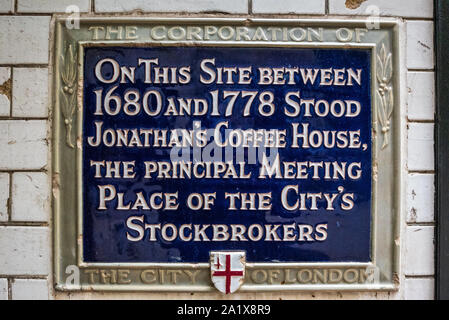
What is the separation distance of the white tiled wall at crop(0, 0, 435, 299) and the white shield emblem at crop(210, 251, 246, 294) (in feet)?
0.61

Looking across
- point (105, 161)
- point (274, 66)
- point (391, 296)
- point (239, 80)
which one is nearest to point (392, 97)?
point (274, 66)

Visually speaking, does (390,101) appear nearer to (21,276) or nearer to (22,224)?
(22,224)

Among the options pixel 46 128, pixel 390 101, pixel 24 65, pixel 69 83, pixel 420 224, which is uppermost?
pixel 24 65

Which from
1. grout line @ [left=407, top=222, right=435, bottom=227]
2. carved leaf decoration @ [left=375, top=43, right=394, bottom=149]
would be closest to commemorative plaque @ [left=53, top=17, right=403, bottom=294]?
carved leaf decoration @ [left=375, top=43, right=394, bottom=149]

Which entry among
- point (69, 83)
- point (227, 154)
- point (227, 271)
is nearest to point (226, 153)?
point (227, 154)

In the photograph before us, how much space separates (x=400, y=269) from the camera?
2400mm

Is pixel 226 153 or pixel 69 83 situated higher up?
pixel 69 83

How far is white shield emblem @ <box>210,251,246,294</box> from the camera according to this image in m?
2.36

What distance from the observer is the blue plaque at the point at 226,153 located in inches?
93.1

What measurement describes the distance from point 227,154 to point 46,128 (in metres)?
1.20

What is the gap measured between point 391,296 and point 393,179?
2.56 ft

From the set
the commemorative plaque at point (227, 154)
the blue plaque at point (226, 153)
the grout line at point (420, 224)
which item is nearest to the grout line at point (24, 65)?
the commemorative plaque at point (227, 154)

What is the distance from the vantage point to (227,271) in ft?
7.75

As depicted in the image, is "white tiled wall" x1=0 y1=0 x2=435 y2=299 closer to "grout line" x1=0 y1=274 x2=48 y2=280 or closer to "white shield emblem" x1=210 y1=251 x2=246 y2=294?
"grout line" x1=0 y1=274 x2=48 y2=280
